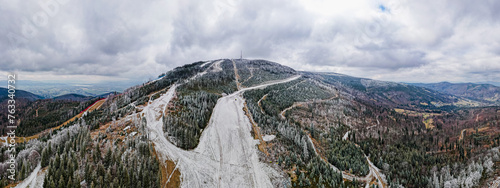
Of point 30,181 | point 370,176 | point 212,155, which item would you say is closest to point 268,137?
point 212,155

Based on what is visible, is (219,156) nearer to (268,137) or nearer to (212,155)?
(212,155)

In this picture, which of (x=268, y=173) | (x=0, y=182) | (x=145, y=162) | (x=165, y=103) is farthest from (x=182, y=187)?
(x=165, y=103)

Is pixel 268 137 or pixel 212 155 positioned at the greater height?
pixel 268 137

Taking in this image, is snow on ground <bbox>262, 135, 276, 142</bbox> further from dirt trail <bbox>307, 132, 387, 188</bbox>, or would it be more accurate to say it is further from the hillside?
dirt trail <bbox>307, 132, 387, 188</bbox>

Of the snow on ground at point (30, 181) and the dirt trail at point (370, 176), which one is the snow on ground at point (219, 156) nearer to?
the snow on ground at point (30, 181)

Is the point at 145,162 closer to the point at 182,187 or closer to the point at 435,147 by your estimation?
the point at 182,187

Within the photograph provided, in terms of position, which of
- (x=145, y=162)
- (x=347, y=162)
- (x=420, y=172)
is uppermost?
(x=145, y=162)

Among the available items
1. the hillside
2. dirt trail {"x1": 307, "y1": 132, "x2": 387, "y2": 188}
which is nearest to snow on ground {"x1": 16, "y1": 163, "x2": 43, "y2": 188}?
the hillside

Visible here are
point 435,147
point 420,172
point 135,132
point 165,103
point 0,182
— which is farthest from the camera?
point 435,147
